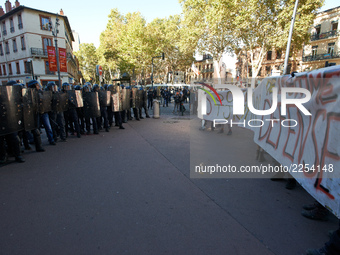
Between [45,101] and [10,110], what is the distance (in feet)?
4.65

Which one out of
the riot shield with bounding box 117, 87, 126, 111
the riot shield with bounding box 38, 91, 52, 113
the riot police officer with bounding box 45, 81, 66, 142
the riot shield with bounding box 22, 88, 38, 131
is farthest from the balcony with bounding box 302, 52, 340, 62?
the riot shield with bounding box 22, 88, 38, 131

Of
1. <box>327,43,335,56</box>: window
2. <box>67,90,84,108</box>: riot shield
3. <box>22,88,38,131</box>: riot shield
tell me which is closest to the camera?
<box>22,88,38,131</box>: riot shield

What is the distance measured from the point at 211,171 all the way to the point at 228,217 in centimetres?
170

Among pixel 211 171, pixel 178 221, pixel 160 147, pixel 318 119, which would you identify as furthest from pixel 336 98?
pixel 160 147

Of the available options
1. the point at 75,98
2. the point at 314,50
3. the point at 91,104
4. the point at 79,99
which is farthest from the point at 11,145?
the point at 314,50

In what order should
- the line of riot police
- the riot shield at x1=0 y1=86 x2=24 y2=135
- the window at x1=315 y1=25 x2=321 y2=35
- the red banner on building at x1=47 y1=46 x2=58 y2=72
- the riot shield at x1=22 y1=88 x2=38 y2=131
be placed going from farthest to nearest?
the window at x1=315 y1=25 x2=321 y2=35, the red banner on building at x1=47 y1=46 x2=58 y2=72, the riot shield at x1=22 y1=88 x2=38 y2=131, the line of riot police, the riot shield at x1=0 y1=86 x2=24 y2=135

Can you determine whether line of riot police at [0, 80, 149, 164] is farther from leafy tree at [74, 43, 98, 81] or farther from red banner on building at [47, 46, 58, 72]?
leafy tree at [74, 43, 98, 81]

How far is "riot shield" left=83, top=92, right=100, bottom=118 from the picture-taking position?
7629 mm

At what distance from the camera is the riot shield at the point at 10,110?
4477 millimetres

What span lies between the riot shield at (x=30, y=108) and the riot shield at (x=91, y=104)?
211 centimetres

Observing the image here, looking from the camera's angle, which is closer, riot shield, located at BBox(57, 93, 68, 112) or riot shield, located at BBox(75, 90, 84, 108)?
riot shield, located at BBox(57, 93, 68, 112)

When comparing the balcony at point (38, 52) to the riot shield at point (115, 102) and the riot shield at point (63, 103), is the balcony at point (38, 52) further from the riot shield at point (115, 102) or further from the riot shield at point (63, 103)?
the riot shield at point (63, 103)

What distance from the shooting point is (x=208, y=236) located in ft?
8.08

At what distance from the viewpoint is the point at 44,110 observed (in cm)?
605
